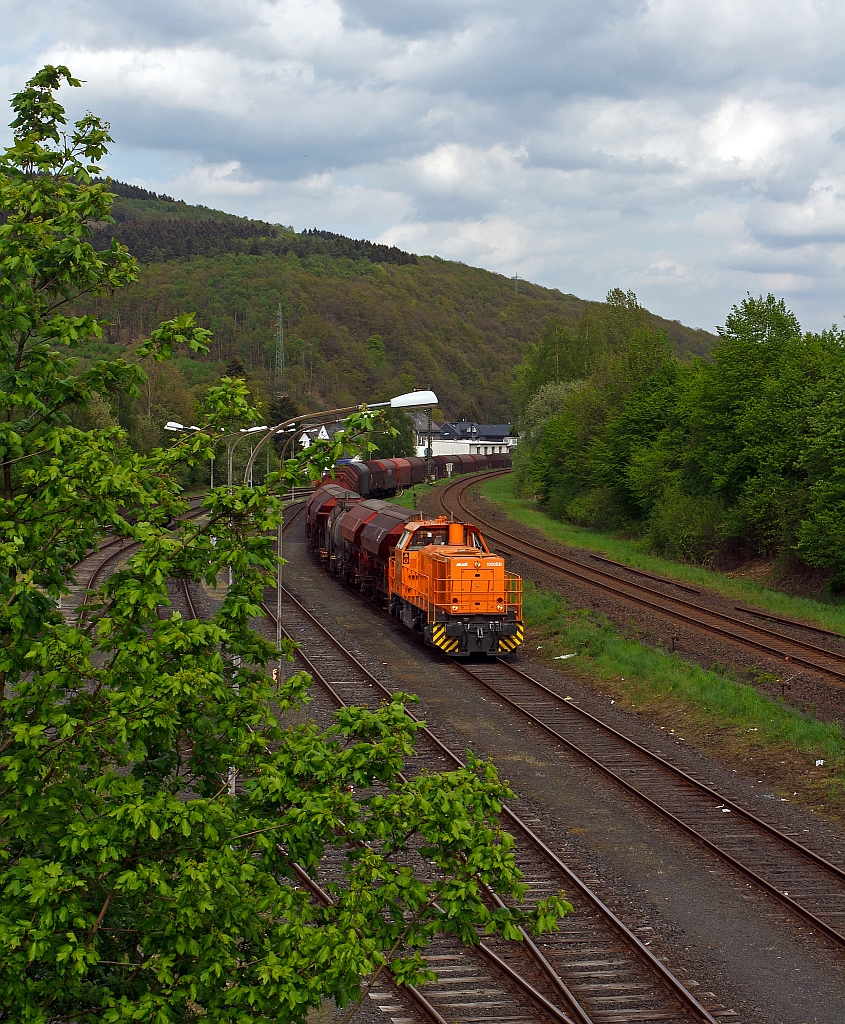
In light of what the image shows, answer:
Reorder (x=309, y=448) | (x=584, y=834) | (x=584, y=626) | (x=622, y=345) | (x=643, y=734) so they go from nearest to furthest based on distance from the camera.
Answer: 1. (x=309, y=448)
2. (x=584, y=834)
3. (x=643, y=734)
4. (x=584, y=626)
5. (x=622, y=345)

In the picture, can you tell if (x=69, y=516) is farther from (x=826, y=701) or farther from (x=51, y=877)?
(x=826, y=701)

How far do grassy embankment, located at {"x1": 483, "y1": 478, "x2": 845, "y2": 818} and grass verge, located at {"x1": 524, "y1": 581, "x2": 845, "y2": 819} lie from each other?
0.8 inches

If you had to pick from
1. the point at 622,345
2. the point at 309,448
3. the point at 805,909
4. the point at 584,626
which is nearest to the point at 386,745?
the point at 309,448

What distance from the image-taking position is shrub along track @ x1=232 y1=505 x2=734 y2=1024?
413 inches

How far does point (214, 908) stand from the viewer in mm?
5832

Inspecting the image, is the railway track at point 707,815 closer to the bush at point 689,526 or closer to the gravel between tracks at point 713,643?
the gravel between tracks at point 713,643

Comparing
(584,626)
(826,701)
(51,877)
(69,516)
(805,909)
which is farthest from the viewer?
(584,626)

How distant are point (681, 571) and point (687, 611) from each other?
1153cm

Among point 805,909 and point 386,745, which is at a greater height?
point 386,745

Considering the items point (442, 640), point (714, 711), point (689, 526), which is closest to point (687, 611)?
point (442, 640)

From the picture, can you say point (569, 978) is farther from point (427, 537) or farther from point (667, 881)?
point (427, 537)

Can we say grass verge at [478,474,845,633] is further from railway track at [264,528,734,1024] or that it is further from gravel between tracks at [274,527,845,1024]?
railway track at [264,528,734,1024]

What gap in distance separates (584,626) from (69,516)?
1050 inches

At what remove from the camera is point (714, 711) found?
73.2 ft
